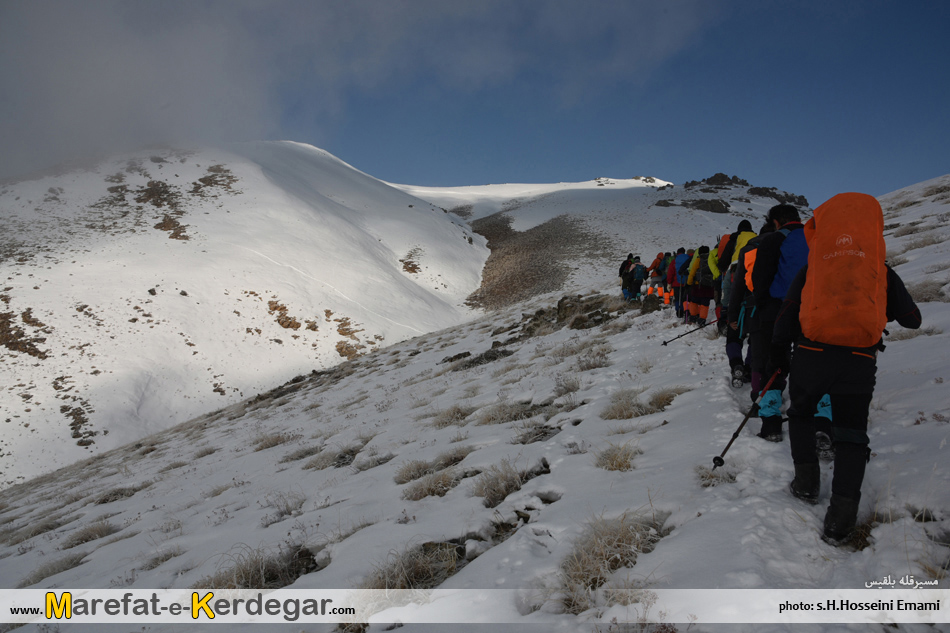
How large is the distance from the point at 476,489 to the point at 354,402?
7.60m

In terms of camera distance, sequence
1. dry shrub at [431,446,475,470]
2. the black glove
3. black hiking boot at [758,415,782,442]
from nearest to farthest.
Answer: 1. black hiking boot at [758,415,782,442]
2. the black glove
3. dry shrub at [431,446,475,470]

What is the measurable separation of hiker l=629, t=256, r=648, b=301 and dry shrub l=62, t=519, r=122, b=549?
42.8ft

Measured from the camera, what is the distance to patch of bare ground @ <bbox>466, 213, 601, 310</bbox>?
3550cm

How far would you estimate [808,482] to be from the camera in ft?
8.42

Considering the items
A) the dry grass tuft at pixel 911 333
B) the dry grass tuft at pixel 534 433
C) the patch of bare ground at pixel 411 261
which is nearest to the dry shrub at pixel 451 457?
the dry grass tuft at pixel 534 433

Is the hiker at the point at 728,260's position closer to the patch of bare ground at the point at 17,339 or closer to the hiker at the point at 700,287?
the hiker at the point at 700,287

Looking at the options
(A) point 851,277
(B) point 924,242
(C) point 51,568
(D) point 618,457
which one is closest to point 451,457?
(D) point 618,457

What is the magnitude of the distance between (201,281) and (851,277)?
28.4 metres

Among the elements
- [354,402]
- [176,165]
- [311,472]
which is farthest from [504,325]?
[176,165]

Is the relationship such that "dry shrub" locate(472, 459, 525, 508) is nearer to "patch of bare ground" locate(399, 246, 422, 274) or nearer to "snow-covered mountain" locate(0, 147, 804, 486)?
"snow-covered mountain" locate(0, 147, 804, 486)

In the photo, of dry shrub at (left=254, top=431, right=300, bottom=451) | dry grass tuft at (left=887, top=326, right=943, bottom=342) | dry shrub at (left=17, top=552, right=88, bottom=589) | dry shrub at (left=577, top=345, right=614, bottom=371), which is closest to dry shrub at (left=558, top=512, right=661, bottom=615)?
dry shrub at (left=577, top=345, right=614, bottom=371)

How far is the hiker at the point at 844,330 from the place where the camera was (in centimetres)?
240

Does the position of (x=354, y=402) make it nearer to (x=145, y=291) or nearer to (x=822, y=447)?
(x=822, y=447)

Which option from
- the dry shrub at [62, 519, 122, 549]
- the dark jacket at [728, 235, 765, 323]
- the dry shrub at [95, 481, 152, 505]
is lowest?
the dry shrub at [95, 481, 152, 505]
